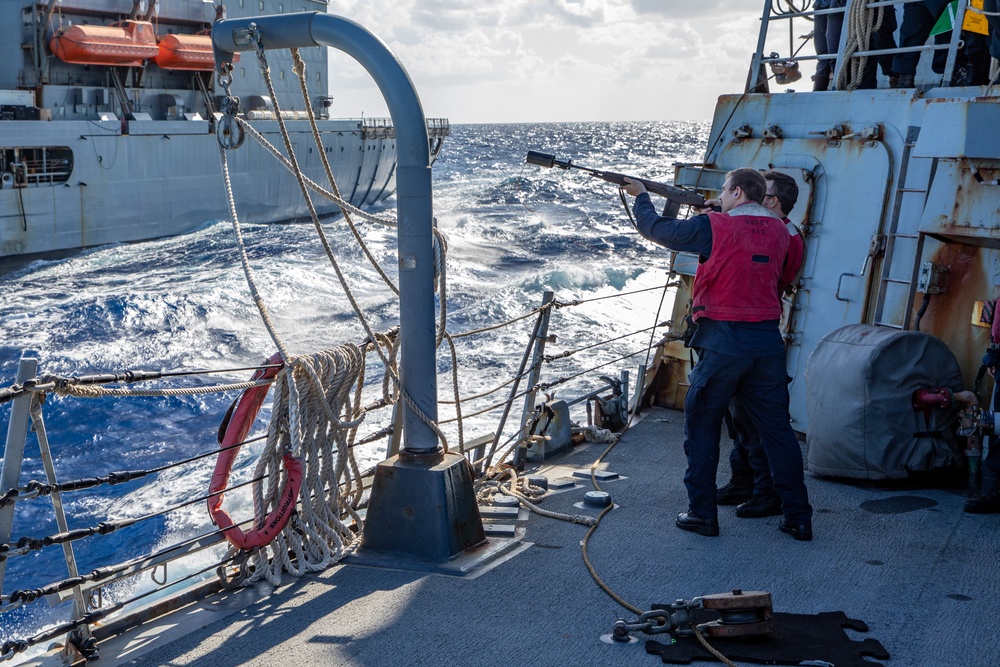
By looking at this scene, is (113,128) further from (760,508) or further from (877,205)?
(760,508)

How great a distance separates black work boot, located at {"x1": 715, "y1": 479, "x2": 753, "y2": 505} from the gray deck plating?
126 mm

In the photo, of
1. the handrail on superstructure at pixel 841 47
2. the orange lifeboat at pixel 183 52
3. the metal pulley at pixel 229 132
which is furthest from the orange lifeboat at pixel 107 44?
the metal pulley at pixel 229 132

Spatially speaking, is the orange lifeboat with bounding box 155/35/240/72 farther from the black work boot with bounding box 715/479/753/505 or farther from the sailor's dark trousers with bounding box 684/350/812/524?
the sailor's dark trousers with bounding box 684/350/812/524

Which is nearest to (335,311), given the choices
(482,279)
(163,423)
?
(482,279)

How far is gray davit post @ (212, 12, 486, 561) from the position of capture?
379 centimetres

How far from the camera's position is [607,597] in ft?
12.1

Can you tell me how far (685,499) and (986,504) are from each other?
1512mm

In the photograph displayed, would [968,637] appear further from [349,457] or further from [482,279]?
[482,279]

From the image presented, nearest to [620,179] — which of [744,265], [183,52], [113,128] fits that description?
[744,265]

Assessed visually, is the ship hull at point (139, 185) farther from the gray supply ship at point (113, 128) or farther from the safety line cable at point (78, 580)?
the safety line cable at point (78, 580)

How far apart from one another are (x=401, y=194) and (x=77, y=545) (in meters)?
6.42

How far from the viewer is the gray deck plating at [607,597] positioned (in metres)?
3.23

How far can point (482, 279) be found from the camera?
25953mm

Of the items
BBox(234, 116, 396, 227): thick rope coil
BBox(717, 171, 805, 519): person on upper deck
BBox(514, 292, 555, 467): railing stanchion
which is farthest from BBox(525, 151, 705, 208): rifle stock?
BBox(234, 116, 396, 227): thick rope coil
